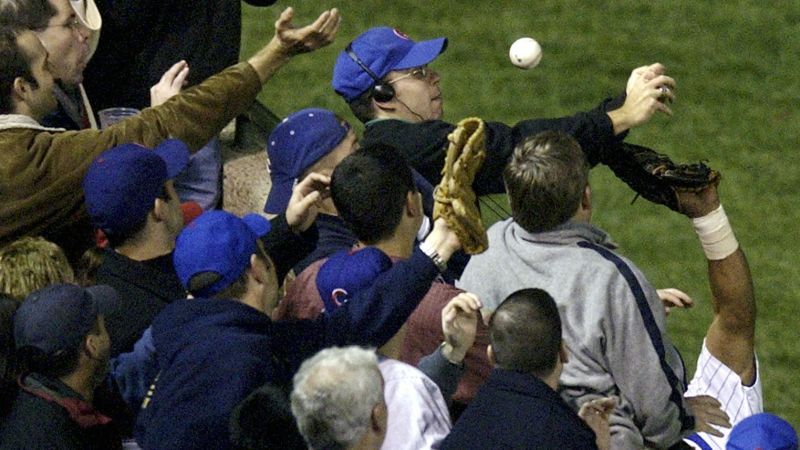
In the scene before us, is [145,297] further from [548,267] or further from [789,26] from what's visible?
[789,26]

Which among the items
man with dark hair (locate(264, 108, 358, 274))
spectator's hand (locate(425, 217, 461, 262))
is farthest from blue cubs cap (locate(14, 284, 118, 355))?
man with dark hair (locate(264, 108, 358, 274))

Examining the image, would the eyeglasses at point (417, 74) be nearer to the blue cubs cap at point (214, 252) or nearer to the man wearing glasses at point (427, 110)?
the man wearing glasses at point (427, 110)

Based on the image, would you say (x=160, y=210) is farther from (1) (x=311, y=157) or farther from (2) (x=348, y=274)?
(2) (x=348, y=274)

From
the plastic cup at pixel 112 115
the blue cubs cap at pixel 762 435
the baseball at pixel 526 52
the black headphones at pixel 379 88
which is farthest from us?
the baseball at pixel 526 52

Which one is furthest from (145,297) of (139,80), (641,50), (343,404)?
(641,50)

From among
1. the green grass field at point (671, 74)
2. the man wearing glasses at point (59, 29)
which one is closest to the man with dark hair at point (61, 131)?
the man wearing glasses at point (59, 29)

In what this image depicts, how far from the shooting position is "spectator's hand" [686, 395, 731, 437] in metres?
5.18

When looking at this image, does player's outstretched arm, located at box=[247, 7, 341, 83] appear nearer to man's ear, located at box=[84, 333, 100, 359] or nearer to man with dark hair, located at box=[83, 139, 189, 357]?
man with dark hair, located at box=[83, 139, 189, 357]

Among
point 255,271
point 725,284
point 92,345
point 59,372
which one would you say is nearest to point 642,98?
point 725,284

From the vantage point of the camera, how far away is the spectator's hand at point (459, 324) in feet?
15.0

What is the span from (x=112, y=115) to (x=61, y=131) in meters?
0.81

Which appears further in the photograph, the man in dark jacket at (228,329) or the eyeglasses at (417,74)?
the eyeglasses at (417,74)

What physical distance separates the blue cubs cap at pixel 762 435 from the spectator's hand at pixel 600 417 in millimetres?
698

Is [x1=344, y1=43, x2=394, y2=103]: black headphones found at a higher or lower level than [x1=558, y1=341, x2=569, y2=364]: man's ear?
lower
